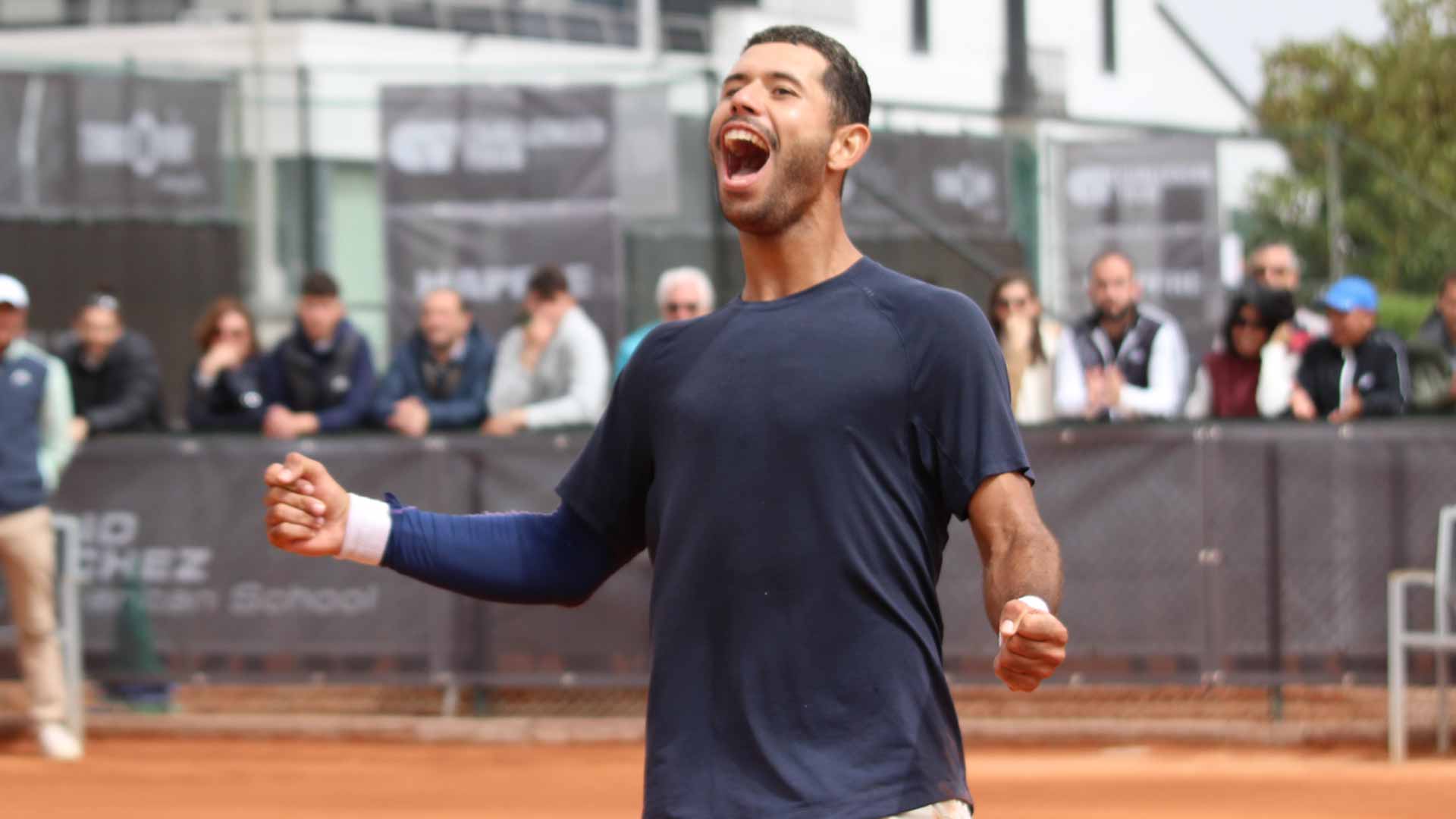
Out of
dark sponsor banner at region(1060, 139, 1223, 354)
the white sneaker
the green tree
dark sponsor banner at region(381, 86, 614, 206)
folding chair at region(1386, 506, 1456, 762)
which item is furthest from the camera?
the green tree

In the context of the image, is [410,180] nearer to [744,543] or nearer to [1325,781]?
[1325,781]

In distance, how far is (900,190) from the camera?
14.2 meters

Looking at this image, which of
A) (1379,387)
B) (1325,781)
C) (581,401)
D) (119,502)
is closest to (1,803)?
(119,502)

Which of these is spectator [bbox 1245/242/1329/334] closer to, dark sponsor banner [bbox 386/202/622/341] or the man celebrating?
dark sponsor banner [bbox 386/202/622/341]

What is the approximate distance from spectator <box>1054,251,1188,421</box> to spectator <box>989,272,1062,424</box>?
7 centimetres

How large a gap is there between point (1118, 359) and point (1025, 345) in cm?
48

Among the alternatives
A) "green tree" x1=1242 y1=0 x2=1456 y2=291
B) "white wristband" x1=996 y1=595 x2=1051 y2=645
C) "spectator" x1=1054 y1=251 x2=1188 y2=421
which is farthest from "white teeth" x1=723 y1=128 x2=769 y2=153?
"green tree" x1=1242 y1=0 x2=1456 y2=291

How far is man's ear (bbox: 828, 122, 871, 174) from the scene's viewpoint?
3.50m

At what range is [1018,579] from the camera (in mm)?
3229

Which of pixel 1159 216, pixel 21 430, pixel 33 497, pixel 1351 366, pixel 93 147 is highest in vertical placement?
pixel 93 147

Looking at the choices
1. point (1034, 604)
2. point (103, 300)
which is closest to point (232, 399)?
point (103, 300)

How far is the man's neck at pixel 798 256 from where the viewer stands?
11.5 ft

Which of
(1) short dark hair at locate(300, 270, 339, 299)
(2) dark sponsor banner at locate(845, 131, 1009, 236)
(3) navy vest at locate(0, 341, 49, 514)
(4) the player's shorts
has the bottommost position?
(4) the player's shorts

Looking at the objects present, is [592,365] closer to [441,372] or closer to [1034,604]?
[441,372]
